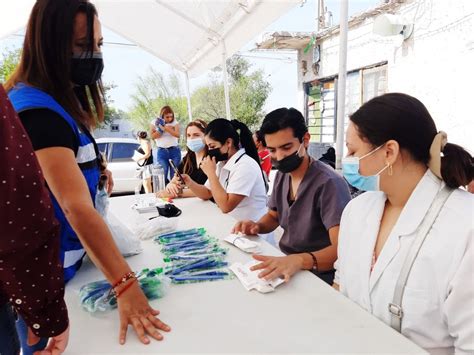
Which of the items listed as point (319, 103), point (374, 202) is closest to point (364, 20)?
point (319, 103)

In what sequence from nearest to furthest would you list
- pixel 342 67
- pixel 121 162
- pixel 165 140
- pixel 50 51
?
pixel 50 51, pixel 342 67, pixel 165 140, pixel 121 162

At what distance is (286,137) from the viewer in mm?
1640

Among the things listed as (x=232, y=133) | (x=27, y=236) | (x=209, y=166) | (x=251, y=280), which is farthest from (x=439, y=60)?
(x=27, y=236)

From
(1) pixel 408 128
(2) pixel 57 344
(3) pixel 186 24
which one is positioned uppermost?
(3) pixel 186 24

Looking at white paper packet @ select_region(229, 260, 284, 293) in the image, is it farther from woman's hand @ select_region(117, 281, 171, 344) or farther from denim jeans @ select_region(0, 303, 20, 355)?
denim jeans @ select_region(0, 303, 20, 355)

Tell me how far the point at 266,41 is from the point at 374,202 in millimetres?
7005

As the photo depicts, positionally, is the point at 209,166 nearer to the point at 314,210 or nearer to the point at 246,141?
the point at 246,141

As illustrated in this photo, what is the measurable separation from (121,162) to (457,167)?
6234mm

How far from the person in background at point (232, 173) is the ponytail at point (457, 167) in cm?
A: 130

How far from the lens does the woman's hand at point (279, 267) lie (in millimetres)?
1034

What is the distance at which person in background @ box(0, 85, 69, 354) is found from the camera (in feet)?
1.82

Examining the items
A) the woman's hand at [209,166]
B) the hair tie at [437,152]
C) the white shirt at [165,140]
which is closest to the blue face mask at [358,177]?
the hair tie at [437,152]

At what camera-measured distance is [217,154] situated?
94.6 inches

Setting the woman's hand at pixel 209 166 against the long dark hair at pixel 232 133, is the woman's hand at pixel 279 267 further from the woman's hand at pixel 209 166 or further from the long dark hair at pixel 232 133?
the long dark hair at pixel 232 133
